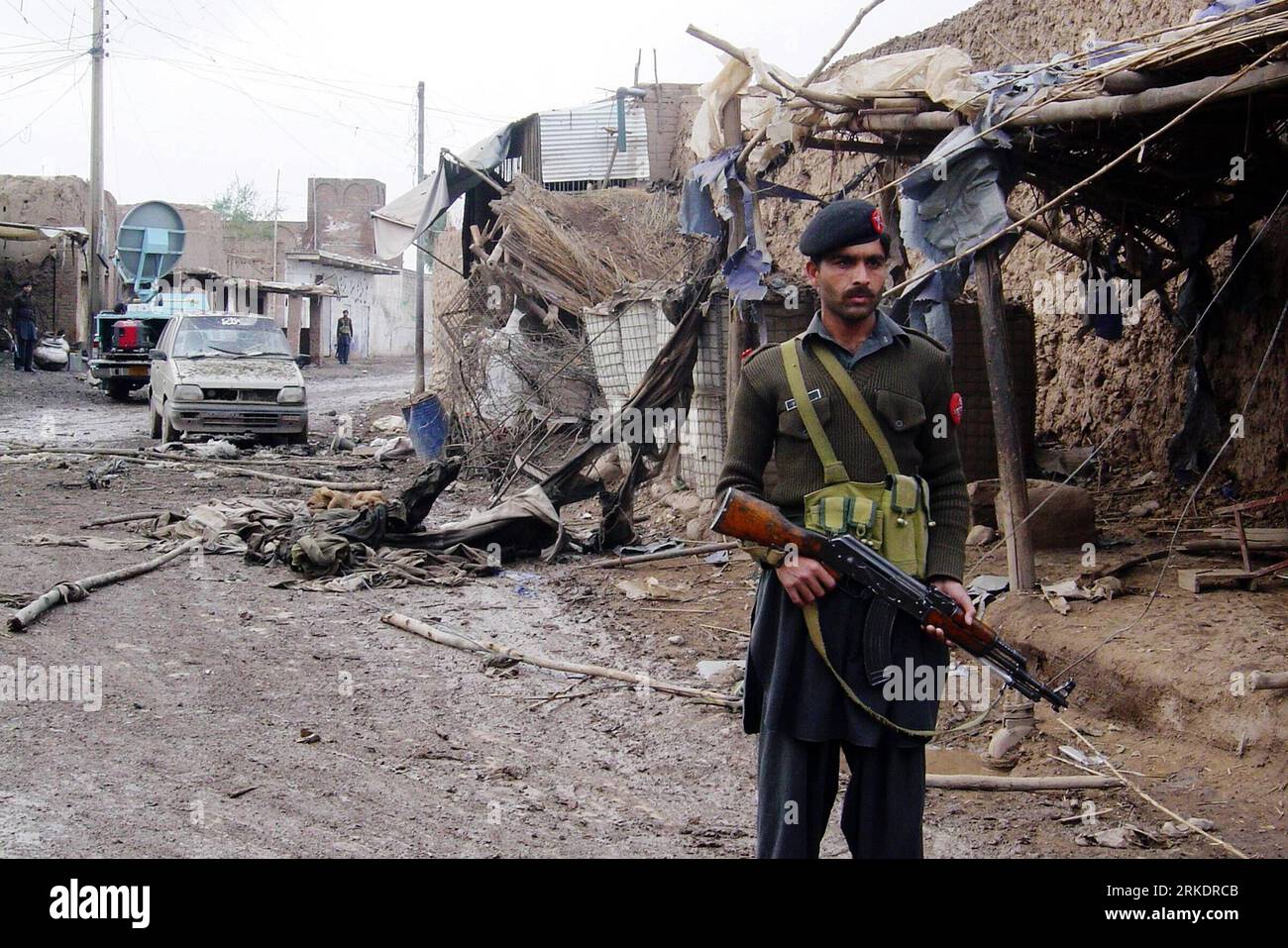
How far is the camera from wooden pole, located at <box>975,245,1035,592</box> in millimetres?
5984

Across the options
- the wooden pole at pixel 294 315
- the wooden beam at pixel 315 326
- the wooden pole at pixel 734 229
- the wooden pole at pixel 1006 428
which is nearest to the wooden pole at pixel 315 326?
the wooden beam at pixel 315 326

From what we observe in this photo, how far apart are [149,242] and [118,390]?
188 inches

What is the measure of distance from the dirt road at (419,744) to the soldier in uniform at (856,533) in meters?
1.20

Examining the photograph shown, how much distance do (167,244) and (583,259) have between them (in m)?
15.6

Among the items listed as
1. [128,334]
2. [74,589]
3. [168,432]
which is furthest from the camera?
[128,334]

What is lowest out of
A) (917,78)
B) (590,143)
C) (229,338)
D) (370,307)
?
(229,338)

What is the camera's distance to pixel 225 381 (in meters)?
14.9

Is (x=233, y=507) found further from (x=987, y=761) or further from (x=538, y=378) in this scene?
(x=987, y=761)

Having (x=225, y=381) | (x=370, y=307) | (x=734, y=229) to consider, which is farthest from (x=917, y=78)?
(x=370, y=307)

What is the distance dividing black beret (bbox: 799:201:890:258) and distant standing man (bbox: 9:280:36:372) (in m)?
26.9

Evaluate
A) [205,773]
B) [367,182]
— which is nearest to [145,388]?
[205,773]

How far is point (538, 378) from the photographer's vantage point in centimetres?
1266

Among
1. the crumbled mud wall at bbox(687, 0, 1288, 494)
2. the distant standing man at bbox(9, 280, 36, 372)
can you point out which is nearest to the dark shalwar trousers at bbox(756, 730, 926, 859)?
the crumbled mud wall at bbox(687, 0, 1288, 494)

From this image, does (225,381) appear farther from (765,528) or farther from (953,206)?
(765,528)
